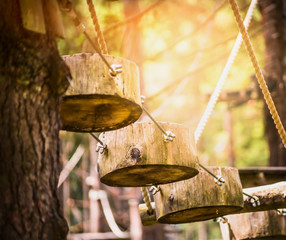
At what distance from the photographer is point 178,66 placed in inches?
795

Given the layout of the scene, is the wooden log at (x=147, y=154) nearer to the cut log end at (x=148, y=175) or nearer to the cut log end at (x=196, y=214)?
the cut log end at (x=148, y=175)

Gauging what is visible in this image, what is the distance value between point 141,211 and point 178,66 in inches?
668

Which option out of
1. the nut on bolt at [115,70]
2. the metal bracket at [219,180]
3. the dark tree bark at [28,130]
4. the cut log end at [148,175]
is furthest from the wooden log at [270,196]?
the dark tree bark at [28,130]

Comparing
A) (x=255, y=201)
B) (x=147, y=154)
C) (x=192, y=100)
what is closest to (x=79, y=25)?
(x=147, y=154)

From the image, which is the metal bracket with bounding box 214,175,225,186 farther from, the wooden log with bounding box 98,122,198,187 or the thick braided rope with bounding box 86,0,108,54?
the thick braided rope with bounding box 86,0,108,54

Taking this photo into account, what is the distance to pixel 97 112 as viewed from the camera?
229 centimetres

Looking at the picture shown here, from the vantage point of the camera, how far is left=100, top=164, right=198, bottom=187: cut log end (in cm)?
256

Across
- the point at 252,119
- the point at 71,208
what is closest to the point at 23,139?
the point at 71,208

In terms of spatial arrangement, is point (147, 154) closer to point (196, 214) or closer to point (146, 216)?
point (196, 214)

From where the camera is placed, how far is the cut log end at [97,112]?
7.10ft

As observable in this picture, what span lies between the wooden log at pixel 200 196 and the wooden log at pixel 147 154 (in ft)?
0.58

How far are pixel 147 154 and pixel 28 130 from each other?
94 cm

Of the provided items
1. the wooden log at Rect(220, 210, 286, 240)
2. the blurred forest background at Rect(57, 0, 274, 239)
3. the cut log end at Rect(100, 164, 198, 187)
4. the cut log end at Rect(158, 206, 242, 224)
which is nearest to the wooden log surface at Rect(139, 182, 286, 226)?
the cut log end at Rect(158, 206, 242, 224)

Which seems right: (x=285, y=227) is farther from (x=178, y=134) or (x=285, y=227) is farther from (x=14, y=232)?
(x=14, y=232)
